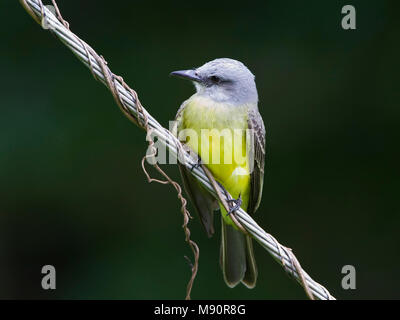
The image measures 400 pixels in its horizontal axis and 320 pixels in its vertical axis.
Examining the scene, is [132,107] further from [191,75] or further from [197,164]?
[191,75]

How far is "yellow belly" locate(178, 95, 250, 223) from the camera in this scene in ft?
11.5

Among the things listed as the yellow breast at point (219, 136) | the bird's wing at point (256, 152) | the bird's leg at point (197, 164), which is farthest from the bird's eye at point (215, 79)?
the bird's leg at point (197, 164)

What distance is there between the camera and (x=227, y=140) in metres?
3.53

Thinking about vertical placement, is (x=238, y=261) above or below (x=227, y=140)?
below

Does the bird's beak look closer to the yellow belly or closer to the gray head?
the gray head

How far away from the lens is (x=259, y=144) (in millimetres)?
3721

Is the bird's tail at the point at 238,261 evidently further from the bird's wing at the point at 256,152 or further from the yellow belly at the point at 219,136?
the yellow belly at the point at 219,136

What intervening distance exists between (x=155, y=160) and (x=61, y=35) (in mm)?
696

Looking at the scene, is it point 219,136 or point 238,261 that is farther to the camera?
point 238,261

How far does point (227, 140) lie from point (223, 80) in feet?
1.41

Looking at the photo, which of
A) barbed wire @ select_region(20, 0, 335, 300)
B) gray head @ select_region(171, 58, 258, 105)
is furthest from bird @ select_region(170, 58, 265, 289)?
barbed wire @ select_region(20, 0, 335, 300)

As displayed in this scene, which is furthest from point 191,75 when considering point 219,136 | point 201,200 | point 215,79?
point 201,200

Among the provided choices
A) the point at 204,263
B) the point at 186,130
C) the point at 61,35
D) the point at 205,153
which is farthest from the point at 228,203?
the point at 204,263

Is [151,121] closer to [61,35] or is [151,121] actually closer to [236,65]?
[61,35]
